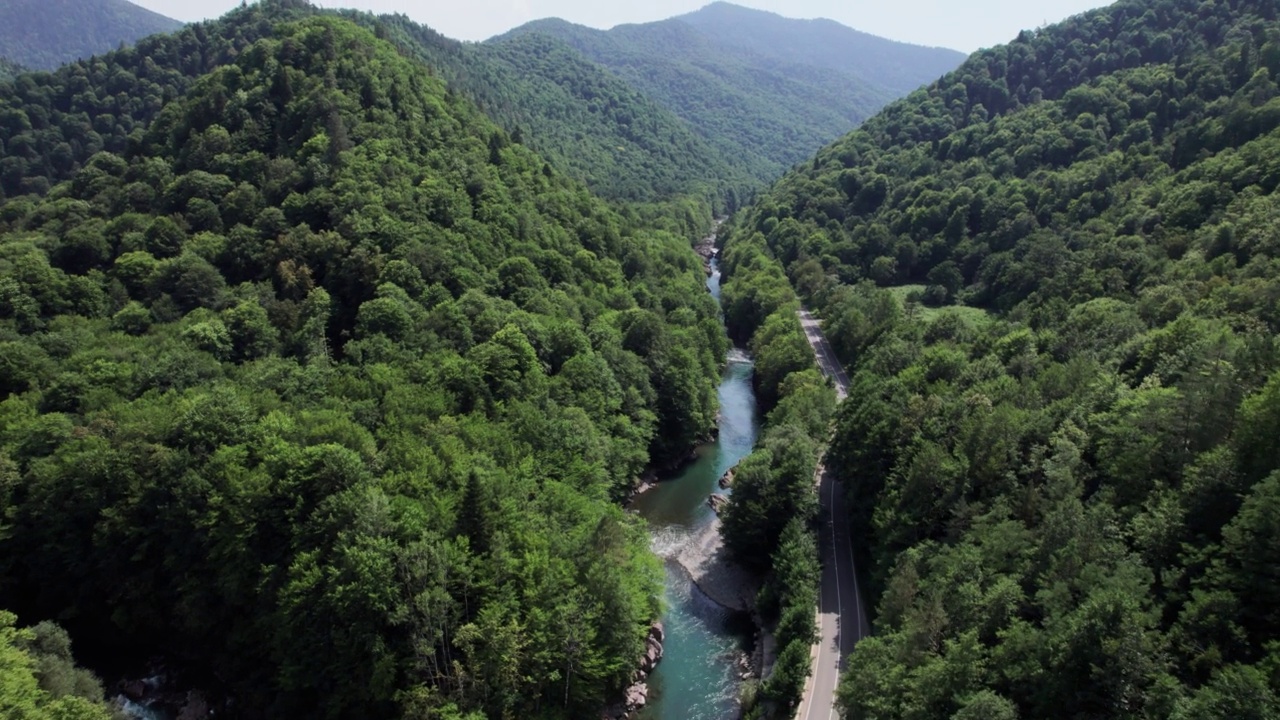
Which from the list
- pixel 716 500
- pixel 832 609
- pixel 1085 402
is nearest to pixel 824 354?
pixel 716 500

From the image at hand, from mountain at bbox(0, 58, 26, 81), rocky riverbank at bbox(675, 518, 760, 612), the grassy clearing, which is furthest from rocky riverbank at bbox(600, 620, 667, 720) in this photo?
mountain at bbox(0, 58, 26, 81)

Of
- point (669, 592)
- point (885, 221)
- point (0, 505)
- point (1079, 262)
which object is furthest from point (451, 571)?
point (885, 221)

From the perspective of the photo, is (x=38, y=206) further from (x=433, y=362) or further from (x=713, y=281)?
(x=713, y=281)

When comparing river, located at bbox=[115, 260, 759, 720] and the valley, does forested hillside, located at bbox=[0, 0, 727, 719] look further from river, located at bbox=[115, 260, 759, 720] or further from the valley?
river, located at bbox=[115, 260, 759, 720]

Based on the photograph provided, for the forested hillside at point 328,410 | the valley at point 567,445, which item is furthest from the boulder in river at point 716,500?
the forested hillside at point 328,410

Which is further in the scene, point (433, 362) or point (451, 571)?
point (433, 362)

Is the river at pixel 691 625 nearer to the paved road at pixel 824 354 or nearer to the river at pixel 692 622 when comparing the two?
the river at pixel 692 622
